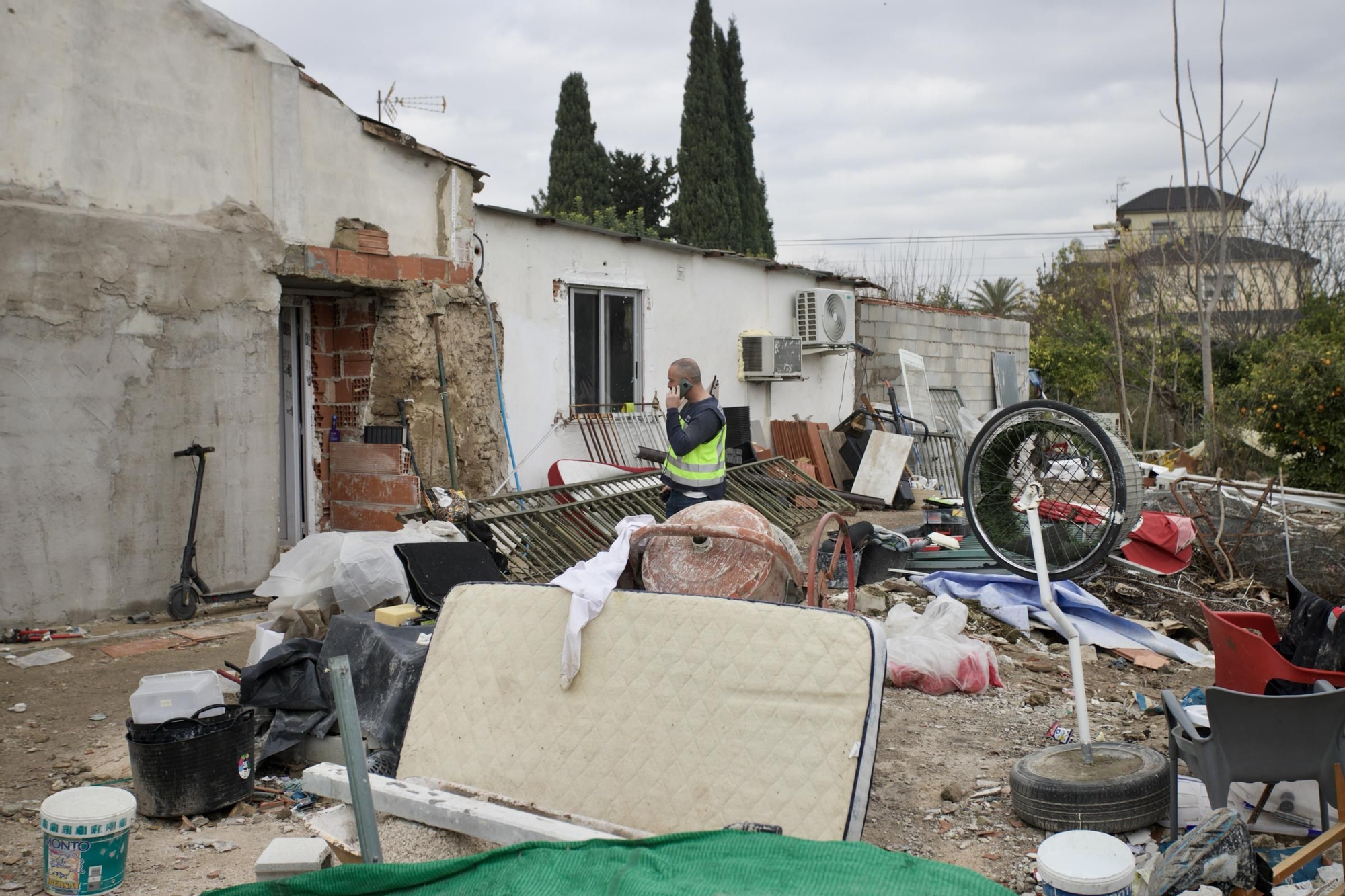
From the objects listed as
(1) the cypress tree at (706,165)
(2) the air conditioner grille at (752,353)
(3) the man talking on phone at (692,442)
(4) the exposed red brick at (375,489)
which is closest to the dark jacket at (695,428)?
(3) the man talking on phone at (692,442)

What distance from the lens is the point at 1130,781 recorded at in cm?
371

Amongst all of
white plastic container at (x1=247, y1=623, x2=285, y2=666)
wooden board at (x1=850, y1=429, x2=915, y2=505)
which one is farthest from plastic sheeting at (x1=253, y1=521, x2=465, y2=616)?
wooden board at (x1=850, y1=429, x2=915, y2=505)

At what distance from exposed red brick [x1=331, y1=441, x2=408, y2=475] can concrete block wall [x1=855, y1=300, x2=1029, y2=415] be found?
27.1ft

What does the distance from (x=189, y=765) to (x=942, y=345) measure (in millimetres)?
14255

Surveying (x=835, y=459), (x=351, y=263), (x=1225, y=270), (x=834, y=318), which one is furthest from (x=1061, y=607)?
(x=1225, y=270)

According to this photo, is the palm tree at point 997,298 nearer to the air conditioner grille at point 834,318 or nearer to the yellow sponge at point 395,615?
the air conditioner grille at point 834,318

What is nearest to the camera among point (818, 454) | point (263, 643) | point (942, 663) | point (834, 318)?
point (263, 643)

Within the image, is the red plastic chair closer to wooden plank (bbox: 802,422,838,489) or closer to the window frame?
the window frame

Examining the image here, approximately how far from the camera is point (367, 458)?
871 cm

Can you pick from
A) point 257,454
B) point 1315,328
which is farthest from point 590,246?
point 1315,328

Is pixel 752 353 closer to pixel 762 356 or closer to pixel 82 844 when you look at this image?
pixel 762 356

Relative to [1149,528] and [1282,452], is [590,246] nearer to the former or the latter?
[1149,528]

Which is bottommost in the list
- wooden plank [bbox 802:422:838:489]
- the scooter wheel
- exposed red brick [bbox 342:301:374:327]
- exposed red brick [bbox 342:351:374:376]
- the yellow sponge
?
the scooter wheel

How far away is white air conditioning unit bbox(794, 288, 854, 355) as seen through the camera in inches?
541
